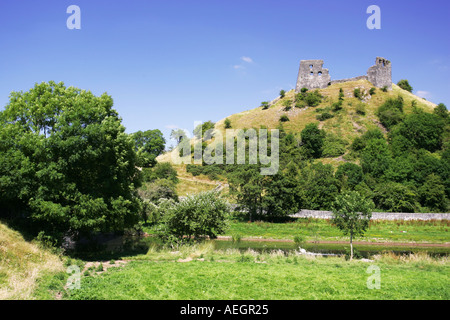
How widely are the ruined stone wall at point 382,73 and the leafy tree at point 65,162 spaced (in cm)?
9003

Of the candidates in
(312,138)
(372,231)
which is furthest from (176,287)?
(312,138)

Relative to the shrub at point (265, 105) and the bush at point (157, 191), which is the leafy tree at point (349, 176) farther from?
the shrub at point (265, 105)

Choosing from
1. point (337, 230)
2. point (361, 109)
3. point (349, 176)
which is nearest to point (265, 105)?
point (361, 109)

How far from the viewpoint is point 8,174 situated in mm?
20453

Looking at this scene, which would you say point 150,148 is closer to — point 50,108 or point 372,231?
point 372,231

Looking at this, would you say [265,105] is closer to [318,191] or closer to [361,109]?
[361,109]

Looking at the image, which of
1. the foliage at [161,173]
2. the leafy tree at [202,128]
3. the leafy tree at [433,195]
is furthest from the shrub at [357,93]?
the foliage at [161,173]

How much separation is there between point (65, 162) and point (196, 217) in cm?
1025

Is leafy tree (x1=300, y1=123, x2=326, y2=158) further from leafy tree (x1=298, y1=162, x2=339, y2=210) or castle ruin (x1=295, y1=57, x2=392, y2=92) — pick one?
castle ruin (x1=295, y1=57, x2=392, y2=92)

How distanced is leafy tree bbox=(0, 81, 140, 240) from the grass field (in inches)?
179

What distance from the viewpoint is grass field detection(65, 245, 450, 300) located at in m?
13.3

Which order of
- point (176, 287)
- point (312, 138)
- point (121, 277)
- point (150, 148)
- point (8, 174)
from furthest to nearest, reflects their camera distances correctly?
1. point (150, 148)
2. point (312, 138)
3. point (8, 174)
4. point (121, 277)
5. point (176, 287)

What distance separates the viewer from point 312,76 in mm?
103062
